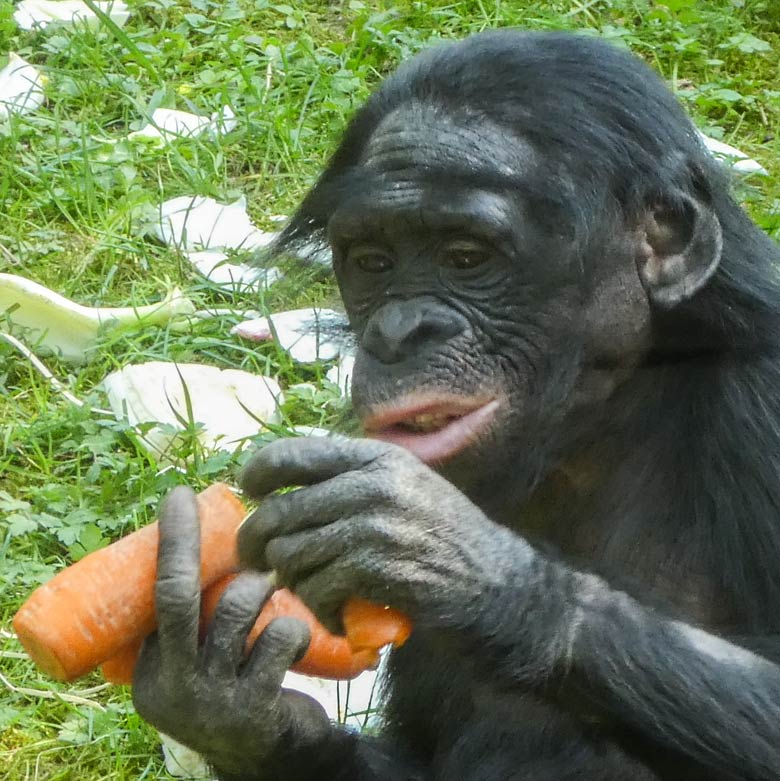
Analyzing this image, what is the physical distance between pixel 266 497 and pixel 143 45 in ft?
18.9

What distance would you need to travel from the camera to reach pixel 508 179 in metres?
4.47

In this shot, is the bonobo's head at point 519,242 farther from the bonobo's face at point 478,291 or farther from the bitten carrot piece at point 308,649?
the bitten carrot piece at point 308,649

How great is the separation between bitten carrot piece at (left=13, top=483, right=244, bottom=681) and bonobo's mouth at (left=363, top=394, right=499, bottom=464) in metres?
0.49

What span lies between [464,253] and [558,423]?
21.5 inches

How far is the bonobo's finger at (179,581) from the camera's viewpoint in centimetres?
394

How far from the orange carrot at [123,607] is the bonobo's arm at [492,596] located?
0.20m

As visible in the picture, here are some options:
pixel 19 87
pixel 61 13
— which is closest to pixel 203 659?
pixel 19 87

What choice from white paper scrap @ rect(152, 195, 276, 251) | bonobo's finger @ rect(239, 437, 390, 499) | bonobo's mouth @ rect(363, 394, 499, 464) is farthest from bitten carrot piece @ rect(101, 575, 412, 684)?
white paper scrap @ rect(152, 195, 276, 251)

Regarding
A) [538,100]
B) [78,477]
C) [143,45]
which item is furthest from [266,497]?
[143,45]

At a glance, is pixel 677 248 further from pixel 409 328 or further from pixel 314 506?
pixel 314 506

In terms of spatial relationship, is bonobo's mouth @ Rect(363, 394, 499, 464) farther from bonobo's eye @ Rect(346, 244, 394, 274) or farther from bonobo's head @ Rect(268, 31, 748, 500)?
bonobo's eye @ Rect(346, 244, 394, 274)

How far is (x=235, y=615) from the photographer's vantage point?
13.1 ft

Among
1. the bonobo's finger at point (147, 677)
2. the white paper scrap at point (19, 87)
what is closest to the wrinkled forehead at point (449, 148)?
the bonobo's finger at point (147, 677)

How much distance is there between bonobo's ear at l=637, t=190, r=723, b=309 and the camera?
15.0ft
